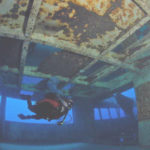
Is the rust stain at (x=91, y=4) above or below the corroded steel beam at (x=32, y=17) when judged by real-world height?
above

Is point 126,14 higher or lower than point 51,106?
higher

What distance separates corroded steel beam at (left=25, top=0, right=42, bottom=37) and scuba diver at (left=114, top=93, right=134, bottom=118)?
8.41 m

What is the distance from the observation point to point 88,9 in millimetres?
2789

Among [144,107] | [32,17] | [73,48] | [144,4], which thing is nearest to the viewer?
[144,4]

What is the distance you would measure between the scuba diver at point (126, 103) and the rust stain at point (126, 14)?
768cm

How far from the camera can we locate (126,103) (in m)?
10.3

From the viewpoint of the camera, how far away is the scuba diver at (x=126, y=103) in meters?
10.1

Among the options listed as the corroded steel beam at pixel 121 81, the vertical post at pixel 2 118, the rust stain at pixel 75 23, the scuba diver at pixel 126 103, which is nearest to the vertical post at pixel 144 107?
the corroded steel beam at pixel 121 81

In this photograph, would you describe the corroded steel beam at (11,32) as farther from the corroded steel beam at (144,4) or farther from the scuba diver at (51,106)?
the corroded steel beam at (144,4)

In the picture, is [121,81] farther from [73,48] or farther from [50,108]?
[50,108]

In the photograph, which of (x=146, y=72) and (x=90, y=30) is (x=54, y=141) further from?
(x=90, y=30)

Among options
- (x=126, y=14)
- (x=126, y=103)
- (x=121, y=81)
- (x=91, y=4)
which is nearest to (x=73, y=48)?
(x=91, y=4)

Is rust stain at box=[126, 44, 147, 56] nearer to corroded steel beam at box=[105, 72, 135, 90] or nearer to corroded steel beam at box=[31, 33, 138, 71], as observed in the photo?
corroded steel beam at box=[31, 33, 138, 71]

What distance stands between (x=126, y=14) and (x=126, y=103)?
8533 mm
